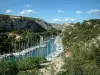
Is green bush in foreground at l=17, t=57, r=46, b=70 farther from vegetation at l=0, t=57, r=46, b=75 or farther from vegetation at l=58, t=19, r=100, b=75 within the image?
vegetation at l=58, t=19, r=100, b=75

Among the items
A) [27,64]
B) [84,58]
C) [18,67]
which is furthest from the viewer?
[84,58]

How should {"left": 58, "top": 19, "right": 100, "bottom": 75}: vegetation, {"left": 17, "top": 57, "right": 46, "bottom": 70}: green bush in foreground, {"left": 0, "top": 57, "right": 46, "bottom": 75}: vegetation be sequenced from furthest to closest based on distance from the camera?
{"left": 17, "top": 57, "right": 46, "bottom": 70}: green bush in foreground
{"left": 0, "top": 57, "right": 46, "bottom": 75}: vegetation
{"left": 58, "top": 19, "right": 100, "bottom": 75}: vegetation

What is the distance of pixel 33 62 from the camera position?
2481 cm

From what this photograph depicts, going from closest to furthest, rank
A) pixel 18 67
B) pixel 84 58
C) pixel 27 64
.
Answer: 1. pixel 18 67
2. pixel 27 64
3. pixel 84 58

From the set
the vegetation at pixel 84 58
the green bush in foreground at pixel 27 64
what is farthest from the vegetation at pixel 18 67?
A: the vegetation at pixel 84 58

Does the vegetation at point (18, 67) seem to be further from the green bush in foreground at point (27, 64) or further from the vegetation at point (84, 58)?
the vegetation at point (84, 58)

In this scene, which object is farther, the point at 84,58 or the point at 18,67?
the point at 84,58

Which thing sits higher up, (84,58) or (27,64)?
(27,64)

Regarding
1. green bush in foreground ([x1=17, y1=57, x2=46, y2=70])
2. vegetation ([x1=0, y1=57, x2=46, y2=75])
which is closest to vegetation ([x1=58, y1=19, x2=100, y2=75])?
vegetation ([x1=0, y1=57, x2=46, y2=75])

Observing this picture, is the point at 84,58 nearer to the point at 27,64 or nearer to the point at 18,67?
the point at 27,64

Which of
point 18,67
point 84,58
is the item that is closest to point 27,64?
point 18,67

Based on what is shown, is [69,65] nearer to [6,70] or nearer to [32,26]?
[6,70]

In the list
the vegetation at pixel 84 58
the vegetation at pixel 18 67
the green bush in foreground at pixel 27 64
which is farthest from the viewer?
the green bush in foreground at pixel 27 64

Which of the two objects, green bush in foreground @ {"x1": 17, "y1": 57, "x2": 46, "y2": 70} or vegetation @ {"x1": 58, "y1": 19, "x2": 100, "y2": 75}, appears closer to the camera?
vegetation @ {"x1": 58, "y1": 19, "x2": 100, "y2": 75}
